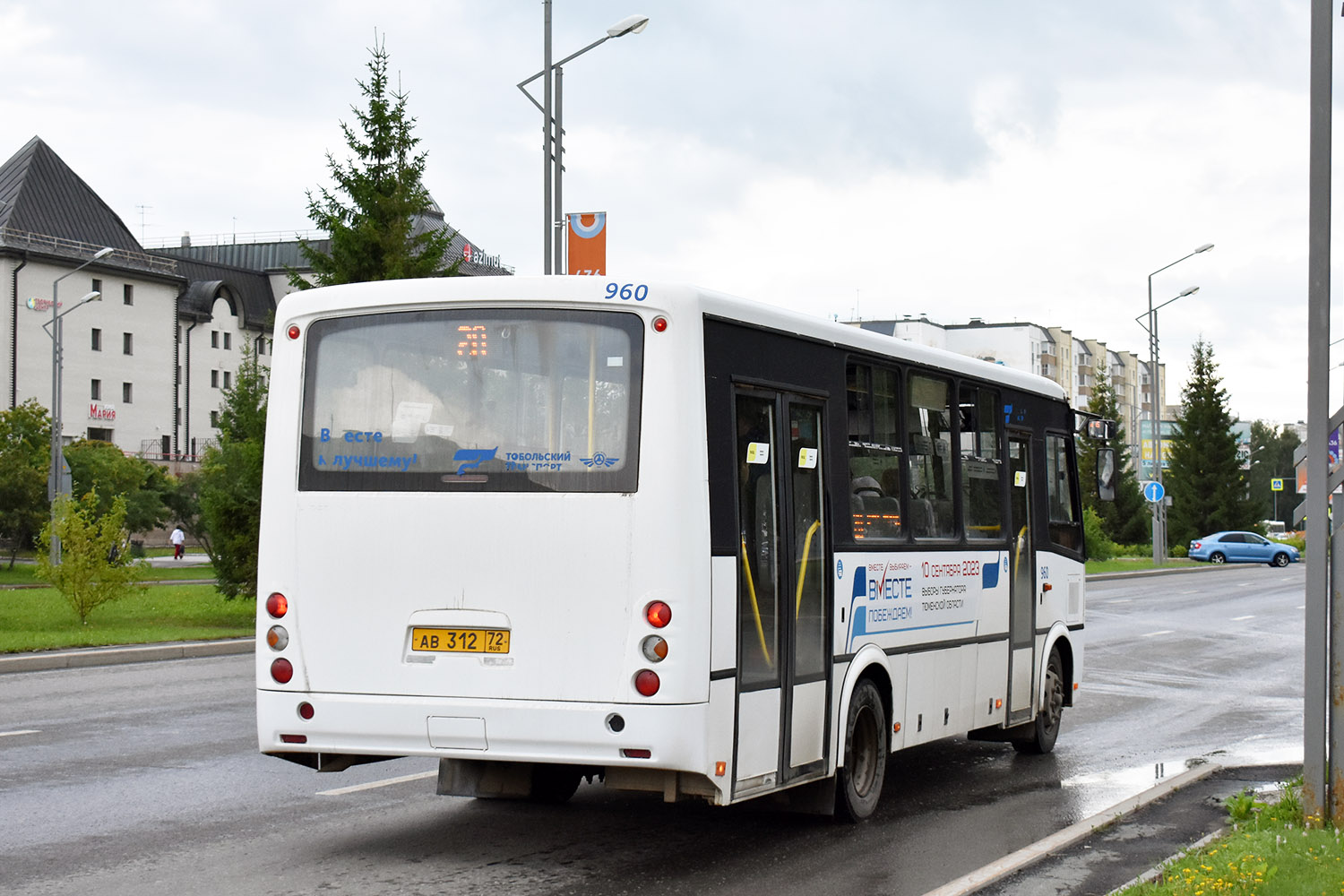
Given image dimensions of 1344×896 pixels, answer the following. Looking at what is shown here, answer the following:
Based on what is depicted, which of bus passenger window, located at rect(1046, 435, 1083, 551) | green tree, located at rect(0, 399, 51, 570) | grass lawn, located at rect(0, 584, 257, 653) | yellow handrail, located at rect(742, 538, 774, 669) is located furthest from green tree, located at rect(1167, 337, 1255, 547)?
yellow handrail, located at rect(742, 538, 774, 669)

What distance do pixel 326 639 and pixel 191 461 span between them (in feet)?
290

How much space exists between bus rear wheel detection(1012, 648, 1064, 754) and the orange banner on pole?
35.2ft

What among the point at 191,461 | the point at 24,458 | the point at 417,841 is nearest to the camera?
the point at 417,841

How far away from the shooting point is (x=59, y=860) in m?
7.75

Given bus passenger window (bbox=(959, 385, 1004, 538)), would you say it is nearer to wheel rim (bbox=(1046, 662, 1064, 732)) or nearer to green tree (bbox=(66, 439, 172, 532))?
wheel rim (bbox=(1046, 662, 1064, 732))

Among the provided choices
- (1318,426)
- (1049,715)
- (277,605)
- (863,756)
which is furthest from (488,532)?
(1049,715)

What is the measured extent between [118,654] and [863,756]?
42.4 ft

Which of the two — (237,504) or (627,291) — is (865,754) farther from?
(237,504)

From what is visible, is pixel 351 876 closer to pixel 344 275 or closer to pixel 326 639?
pixel 326 639

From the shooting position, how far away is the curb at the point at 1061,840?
7352 mm

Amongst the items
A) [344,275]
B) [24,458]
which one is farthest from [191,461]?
[344,275]

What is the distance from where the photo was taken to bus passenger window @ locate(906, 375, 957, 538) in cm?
1000

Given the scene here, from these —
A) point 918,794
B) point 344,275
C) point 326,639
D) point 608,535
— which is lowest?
point 918,794

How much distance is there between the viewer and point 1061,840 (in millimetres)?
8555
